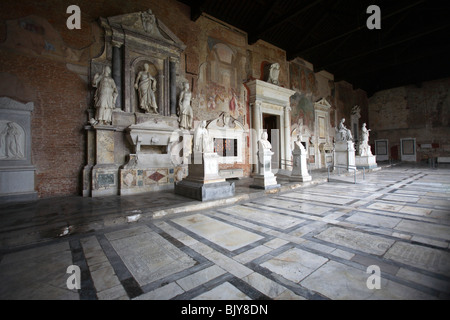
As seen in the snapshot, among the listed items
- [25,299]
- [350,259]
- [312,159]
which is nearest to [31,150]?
[25,299]

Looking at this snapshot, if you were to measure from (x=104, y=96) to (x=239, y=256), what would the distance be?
5.93m

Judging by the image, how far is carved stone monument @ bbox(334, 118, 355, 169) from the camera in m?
11.0

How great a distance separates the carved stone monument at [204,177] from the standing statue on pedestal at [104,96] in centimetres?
288

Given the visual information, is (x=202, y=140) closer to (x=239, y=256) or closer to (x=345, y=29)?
(x=239, y=256)

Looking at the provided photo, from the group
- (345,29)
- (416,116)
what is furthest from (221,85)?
(416,116)

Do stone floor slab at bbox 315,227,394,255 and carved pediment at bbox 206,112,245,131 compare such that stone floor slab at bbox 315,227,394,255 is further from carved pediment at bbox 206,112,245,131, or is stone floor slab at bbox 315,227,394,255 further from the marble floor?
carved pediment at bbox 206,112,245,131

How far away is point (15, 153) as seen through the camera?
5172 millimetres

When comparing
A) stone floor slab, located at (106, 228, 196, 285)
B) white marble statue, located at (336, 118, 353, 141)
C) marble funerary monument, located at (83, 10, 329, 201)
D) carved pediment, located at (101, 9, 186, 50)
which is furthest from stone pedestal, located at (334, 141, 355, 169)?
stone floor slab, located at (106, 228, 196, 285)

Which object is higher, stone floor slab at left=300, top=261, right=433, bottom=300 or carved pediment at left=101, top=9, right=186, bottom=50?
carved pediment at left=101, top=9, right=186, bottom=50

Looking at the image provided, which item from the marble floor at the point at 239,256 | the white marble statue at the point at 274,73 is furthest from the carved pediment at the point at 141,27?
the marble floor at the point at 239,256

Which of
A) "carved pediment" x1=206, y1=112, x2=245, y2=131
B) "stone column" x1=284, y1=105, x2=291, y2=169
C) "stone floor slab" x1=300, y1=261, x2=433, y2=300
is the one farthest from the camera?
"stone column" x1=284, y1=105, x2=291, y2=169

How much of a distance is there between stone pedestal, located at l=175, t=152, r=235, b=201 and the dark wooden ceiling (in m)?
6.35
